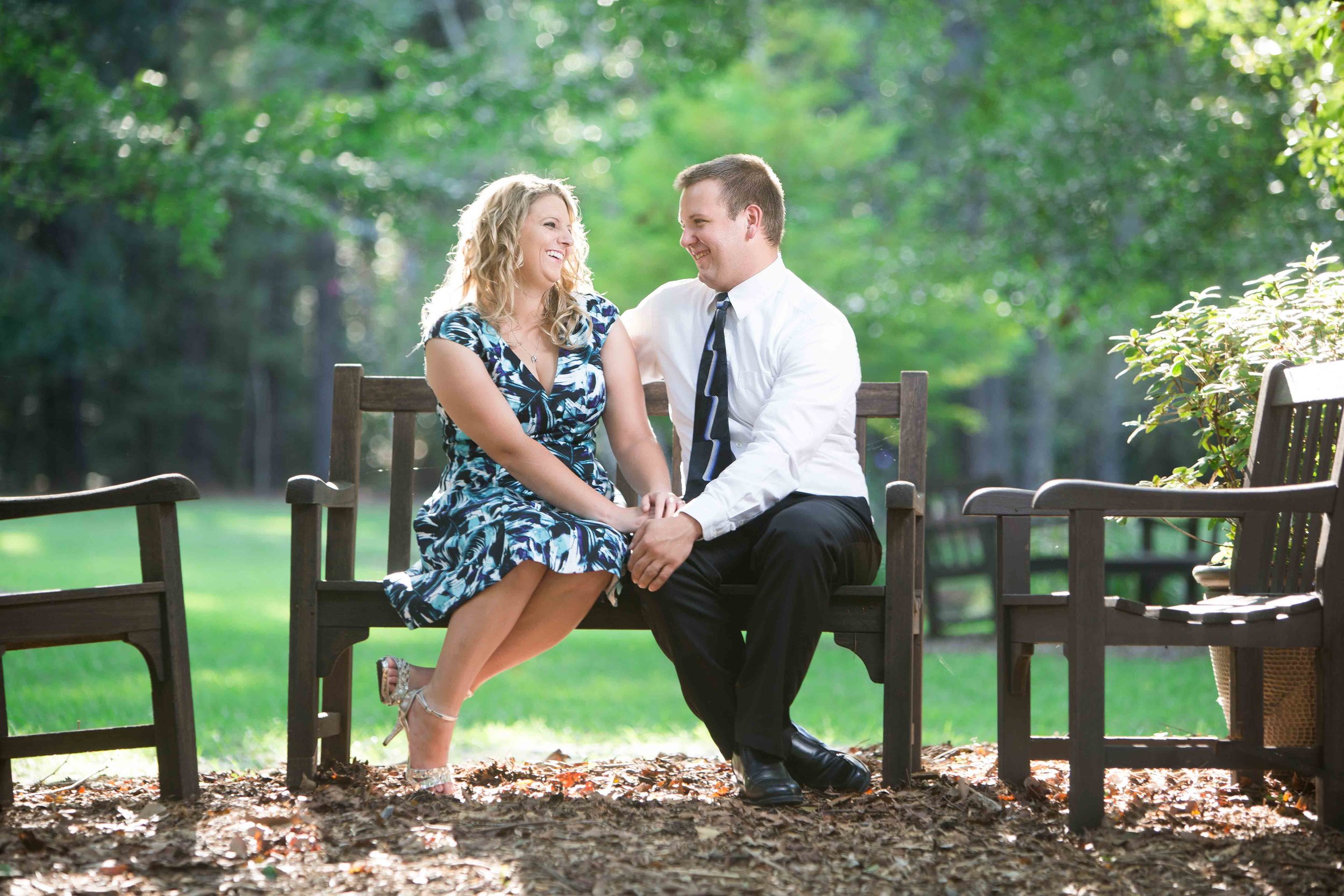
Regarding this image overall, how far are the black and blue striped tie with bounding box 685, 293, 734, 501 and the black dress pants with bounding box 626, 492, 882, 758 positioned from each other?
0.81 feet

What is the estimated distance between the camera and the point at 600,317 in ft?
12.9

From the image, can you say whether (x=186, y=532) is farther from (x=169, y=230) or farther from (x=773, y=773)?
(x=773, y=773)

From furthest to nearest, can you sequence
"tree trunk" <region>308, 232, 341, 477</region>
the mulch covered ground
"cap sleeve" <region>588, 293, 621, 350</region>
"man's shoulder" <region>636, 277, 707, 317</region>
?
"tree trunk" <region>308, 232, 341, 477</region>, "man's shoulder" <region>636, 277, 707, 317</region>, "cap sleeve" <region>588, 293, 621, 350</region>, the mulch covered ground

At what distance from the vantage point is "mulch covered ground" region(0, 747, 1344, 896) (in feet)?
9.06

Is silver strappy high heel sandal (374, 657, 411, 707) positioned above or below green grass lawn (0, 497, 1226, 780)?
above

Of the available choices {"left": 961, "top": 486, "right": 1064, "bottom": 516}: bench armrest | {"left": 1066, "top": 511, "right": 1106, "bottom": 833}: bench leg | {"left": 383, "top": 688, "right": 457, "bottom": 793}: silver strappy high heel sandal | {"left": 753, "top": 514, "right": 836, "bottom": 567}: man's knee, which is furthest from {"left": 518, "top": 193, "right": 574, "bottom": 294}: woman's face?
{"left": 1066, "top": 511, "right": 1106, "bottom": 833}: bench leg

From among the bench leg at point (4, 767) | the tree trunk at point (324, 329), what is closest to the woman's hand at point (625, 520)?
the bench leg at point (4, 767)

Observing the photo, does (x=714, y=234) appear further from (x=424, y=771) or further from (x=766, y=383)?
(x=424, y=771)

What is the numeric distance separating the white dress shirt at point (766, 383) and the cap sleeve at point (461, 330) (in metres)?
0.57

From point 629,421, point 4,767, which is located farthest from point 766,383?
point 4,767

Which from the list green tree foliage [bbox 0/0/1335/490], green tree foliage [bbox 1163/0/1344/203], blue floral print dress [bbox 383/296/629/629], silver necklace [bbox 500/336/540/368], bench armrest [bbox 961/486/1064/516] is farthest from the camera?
green tree foliage [bbox 0/0/1335/490]

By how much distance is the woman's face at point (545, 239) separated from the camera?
12.4 ft

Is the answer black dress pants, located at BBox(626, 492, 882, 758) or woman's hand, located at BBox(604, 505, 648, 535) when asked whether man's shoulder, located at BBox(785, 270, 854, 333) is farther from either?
woman's hand, located at BBox(604, 505, 648, 535)

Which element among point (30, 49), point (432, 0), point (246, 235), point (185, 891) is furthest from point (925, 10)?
point (246, 235)
